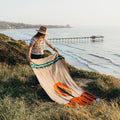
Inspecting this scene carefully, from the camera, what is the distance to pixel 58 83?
6195 millimetres

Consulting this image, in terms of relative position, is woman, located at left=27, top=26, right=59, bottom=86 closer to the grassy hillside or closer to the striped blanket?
the striped blanket

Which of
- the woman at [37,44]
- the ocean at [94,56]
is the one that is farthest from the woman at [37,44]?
the ocean at [94,56]

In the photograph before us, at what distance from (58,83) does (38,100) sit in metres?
1.30

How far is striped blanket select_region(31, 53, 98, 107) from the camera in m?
5.39

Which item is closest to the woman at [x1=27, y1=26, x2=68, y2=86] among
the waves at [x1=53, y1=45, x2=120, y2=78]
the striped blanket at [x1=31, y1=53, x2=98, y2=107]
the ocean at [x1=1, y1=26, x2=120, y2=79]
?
the striped blanket at [x1=31, y1=53, x2=98, y2=107]

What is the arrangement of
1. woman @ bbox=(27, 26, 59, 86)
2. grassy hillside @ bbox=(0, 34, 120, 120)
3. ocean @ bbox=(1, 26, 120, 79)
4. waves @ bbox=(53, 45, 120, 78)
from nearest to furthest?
grassy hillside @ bbox=(0, 34, 120, 120) → woman @ bbox=(27, 26, 59, 86) → waves @ bbox=(53, 45, 120, 78) → ocean @ bbox=(1, 26, 120, 79)

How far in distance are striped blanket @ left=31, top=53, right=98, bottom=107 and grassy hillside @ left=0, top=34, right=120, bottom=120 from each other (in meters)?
0.34

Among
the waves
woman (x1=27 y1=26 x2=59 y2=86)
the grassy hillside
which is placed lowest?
the waves

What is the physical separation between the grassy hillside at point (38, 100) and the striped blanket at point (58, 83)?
1.13 feet

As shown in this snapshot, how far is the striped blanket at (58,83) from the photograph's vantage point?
539cm

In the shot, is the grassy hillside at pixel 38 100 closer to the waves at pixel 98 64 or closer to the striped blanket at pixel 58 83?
the striped blanket at pixel 58 83

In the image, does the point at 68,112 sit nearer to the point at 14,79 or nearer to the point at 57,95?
the point at 57,95

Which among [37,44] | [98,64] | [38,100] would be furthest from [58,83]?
[98,64]

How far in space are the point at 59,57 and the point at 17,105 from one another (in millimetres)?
3090
